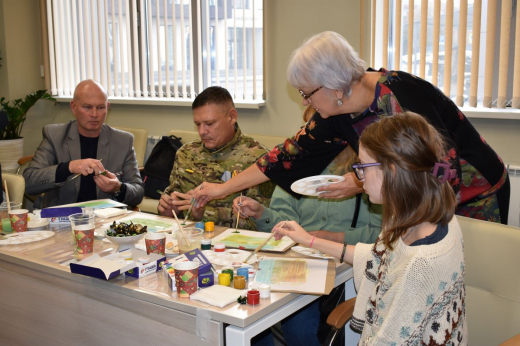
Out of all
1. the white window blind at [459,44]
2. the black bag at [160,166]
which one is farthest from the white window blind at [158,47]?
the white window blind at [459,44]

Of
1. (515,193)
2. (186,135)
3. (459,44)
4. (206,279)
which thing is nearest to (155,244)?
(206,279)

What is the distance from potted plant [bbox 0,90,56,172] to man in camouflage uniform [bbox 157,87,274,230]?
3.09 metres

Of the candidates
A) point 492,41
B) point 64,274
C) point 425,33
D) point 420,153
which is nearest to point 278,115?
point 425,33

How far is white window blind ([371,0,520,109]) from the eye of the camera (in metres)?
3.32

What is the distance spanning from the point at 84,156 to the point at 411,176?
2542 mm

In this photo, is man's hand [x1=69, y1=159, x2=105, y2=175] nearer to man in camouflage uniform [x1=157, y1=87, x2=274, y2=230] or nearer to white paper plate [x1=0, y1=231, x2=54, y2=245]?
→ man in camouflage uniform [x1=157, y1=87, x2=274, y2=230]

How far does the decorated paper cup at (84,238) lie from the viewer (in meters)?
2.12

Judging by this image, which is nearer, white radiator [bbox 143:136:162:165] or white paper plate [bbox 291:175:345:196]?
white paper plate [bbox 291:175:345:196]

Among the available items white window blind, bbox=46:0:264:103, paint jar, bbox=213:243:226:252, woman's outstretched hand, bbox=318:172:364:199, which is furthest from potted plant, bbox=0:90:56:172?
woman's outstretched hand, bbox=318:172:364:199

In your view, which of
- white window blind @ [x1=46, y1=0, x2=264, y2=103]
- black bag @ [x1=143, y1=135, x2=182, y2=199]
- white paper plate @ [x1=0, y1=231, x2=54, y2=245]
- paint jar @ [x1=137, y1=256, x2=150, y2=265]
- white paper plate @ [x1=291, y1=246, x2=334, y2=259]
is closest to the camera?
paint jar @ [x1=137, y1=256, x2=150, y2=265]

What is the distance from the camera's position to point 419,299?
144cm

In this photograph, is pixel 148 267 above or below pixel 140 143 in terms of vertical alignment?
below

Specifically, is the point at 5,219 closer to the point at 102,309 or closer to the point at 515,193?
the point at 102,309

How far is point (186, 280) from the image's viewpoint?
66.9 inches
